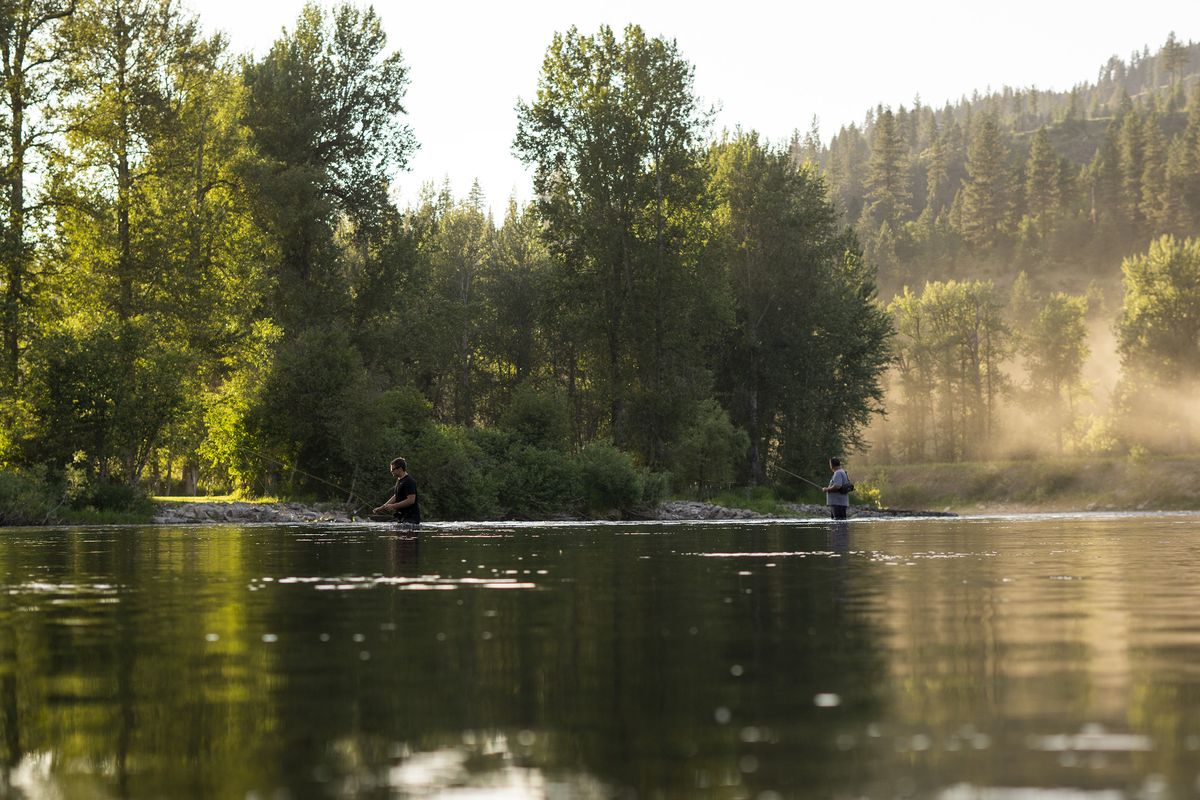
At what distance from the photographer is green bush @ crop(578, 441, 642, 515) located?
200ft

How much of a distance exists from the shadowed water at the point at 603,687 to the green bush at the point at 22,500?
2536cm

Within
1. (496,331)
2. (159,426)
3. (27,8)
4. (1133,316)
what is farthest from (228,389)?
(1133,316)

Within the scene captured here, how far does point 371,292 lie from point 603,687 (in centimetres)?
6459

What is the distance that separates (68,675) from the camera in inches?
383

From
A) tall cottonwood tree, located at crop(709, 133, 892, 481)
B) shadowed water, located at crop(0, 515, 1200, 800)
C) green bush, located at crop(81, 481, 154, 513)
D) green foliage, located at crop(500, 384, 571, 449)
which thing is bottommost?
shadowed water, located at crop(0, 515, 1200, 800)

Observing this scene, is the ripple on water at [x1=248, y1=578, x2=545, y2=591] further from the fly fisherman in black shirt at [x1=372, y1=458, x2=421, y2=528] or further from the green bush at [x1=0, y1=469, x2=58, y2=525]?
the green bush at [x1=0, y1=469, x2=58, y2=525]

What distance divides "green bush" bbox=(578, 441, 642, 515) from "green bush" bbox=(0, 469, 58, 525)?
73.3 ft

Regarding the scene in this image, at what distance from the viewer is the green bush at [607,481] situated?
6109cm

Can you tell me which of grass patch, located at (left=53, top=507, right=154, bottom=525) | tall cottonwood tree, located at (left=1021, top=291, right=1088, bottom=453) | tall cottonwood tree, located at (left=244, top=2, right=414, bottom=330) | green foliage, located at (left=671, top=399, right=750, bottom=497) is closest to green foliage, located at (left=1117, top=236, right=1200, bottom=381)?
tall cottonwood tree, located at (left=1021, top=291, right=1088, bottom=453)

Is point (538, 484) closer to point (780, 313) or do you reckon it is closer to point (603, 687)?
point (780, 313)

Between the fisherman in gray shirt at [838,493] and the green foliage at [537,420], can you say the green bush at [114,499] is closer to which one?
the green foliage at [537,420]

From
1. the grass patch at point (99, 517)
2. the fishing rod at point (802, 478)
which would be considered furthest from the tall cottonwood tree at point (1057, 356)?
the grass patch at point (99, 517)

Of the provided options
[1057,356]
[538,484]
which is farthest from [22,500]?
[1057,356]

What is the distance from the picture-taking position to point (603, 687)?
889 centimetres
